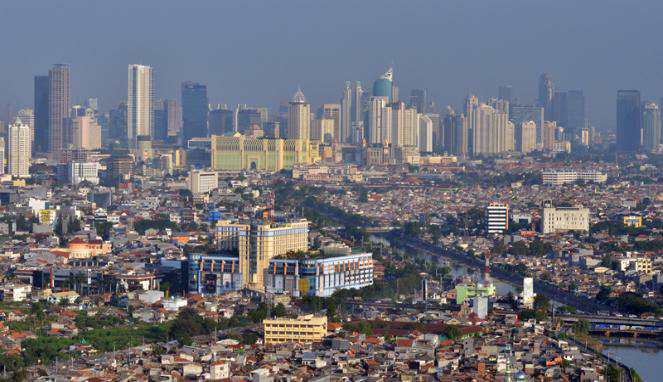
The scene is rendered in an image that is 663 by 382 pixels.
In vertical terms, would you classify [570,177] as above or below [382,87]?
below

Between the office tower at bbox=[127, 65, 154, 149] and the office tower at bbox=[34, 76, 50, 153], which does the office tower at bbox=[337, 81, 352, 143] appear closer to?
the office tower at bbox=[127, 65, 154, 149]

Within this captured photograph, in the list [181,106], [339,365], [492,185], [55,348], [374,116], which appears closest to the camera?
[339,365]

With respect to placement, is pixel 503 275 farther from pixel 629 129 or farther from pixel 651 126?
pixel 629 129

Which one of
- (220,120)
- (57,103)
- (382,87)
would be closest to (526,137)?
(382,87)

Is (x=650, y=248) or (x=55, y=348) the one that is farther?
(x=650, y=248)

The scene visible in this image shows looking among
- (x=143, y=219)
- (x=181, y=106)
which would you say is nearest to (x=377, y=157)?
(x=181, y=106)

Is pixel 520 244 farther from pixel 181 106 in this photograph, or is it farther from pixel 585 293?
pixel 181 106

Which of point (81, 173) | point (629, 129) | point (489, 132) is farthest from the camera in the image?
point (629, 129)
